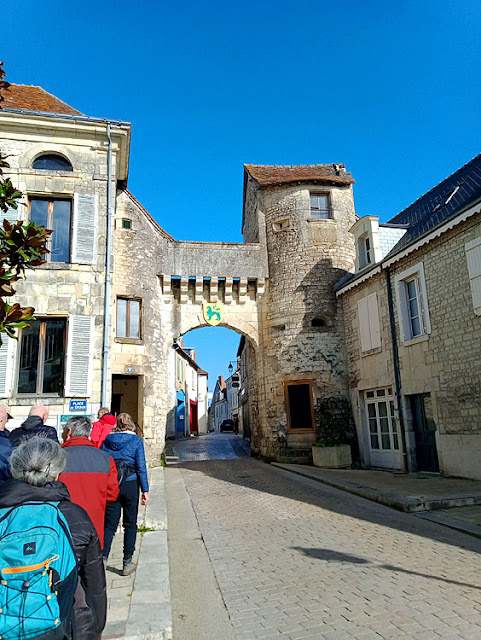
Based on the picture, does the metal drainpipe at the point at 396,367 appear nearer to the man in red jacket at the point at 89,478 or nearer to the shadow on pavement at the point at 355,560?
the shadow on pavement at the point at 355,560

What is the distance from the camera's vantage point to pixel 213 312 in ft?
50.3

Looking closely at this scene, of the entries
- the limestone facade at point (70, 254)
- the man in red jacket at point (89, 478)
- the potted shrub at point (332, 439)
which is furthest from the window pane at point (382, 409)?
the man in red jacket at point (89, 478)

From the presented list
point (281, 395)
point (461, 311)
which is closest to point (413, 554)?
point (461, 311)

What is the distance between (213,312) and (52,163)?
684 centimetres

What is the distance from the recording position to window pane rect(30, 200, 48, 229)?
966 cm

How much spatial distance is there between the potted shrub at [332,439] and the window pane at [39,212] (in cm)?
895

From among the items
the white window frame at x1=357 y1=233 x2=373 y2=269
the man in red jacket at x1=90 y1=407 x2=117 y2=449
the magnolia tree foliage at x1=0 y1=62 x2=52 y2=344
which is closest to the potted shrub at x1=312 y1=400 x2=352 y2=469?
the white window frame at x1=357 y1=233 x2=373 y2=269

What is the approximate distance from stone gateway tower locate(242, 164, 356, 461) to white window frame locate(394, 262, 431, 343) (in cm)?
323

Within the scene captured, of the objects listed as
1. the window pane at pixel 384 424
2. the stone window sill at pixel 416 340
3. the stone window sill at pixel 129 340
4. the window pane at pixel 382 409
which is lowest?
the window pane at pixel 384 424

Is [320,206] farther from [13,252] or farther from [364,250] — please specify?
[13,252]

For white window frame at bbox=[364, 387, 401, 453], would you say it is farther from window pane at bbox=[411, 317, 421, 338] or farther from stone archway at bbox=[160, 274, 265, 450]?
stone archway at bbox=[160, 274, 265, 450]

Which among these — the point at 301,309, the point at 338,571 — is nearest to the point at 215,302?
the point at 301,309

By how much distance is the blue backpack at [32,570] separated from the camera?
1.70 meters

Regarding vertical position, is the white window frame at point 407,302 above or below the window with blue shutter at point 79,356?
above
